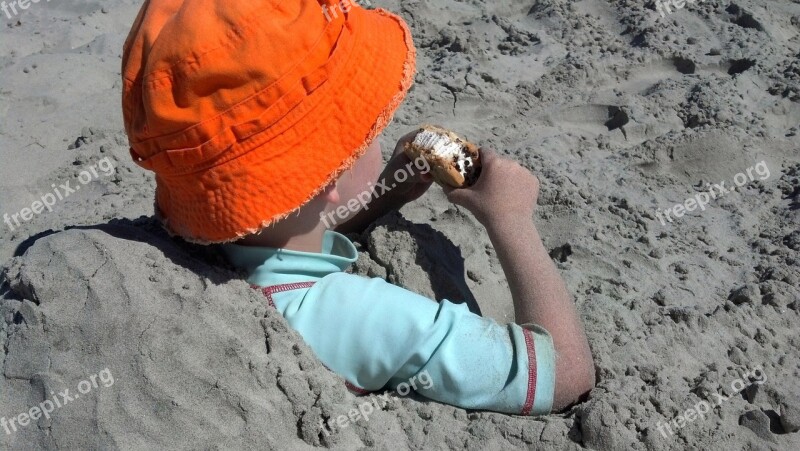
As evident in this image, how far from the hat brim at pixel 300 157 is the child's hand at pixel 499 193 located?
0.53 m

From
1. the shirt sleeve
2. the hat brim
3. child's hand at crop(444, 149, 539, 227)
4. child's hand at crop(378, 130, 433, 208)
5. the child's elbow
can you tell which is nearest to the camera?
the hat brim

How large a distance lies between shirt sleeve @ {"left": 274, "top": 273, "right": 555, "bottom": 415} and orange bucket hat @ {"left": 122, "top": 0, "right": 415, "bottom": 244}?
0.31m

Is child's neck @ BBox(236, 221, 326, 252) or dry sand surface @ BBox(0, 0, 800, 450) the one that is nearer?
dry sand surface @ BBox(0, 0, 800, 450)

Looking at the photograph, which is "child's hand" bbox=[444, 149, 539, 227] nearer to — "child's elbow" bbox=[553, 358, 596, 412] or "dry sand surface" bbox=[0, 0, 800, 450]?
"dry sand surface" bbox=[0, 0, 800, 450]

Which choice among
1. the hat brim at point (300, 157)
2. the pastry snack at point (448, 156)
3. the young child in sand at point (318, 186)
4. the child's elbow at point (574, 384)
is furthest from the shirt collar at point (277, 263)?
the child's elbow at point (574, 384)

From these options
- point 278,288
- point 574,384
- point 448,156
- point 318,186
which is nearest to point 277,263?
point 278,288

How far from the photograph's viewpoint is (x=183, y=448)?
1744 millimetres

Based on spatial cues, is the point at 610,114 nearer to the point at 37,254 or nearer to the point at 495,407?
the point at 495,407

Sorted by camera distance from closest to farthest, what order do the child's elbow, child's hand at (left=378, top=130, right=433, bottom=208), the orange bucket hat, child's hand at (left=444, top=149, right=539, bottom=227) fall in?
the orange bucket hat → the child's elbow → child's hand at (left=444, top=149, right=539, bottom=227) → child's hand at (left=378, top=130, right=433, bottom=208)

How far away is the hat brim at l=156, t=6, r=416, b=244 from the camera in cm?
176

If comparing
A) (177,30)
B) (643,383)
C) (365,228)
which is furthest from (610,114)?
(177,30)

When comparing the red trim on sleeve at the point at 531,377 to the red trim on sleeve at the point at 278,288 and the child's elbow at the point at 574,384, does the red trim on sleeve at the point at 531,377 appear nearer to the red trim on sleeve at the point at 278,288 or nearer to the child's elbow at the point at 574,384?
the child's elbow at the point at 574,384

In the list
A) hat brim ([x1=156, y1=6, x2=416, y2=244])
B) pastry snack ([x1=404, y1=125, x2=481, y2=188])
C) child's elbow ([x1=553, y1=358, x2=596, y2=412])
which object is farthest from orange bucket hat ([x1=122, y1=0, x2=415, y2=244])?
child's elbow ([x1=553, y1=358, x2=596, y2=412])

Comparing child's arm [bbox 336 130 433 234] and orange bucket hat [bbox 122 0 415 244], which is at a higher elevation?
orange bucket hat [bbox 122 0 415 244]
